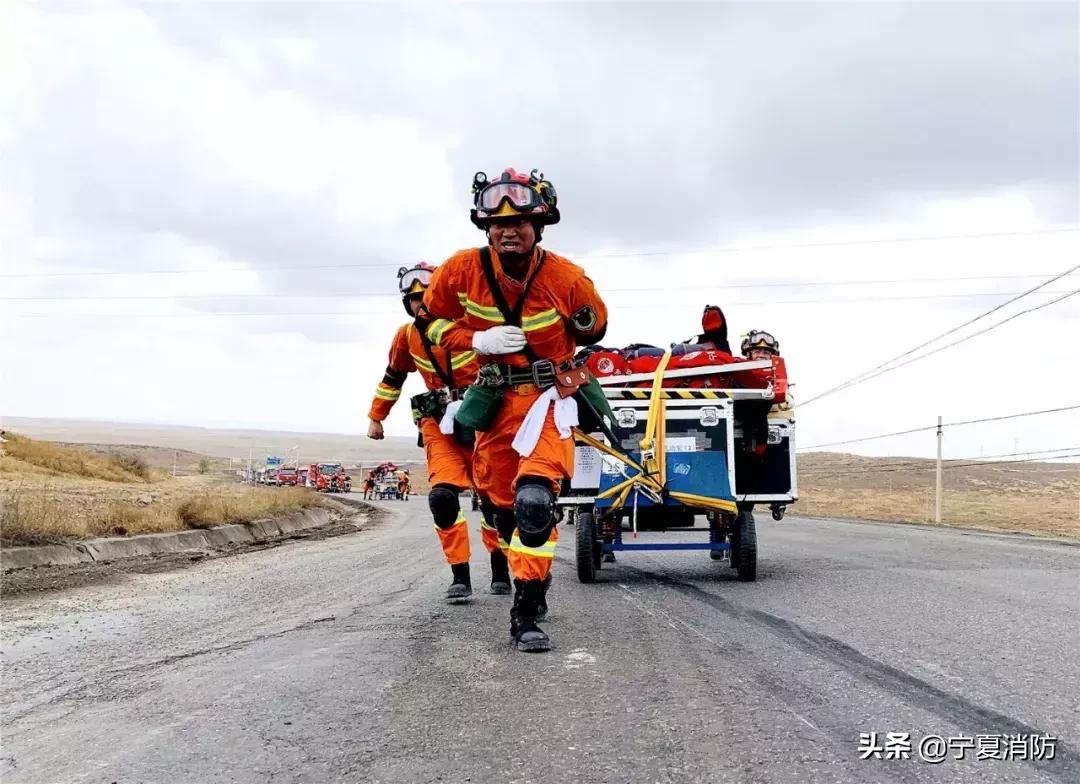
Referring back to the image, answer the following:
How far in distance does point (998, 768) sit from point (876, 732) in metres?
0.39

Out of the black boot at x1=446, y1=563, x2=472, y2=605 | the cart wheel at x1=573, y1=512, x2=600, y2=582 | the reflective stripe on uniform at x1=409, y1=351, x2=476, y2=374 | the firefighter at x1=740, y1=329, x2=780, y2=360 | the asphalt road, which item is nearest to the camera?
the asphalt road

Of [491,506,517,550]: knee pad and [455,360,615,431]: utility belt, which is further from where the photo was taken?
[491,506,517,550]: knee pad

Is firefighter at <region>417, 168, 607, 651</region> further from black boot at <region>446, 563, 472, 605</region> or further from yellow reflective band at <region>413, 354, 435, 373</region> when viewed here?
yellow reflective band at <region>413, 354, 435, 373</region>

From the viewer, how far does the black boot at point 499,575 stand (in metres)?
6.90

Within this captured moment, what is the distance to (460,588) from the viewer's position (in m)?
6.40

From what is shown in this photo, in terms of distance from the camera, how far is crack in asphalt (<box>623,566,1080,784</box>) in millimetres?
2850

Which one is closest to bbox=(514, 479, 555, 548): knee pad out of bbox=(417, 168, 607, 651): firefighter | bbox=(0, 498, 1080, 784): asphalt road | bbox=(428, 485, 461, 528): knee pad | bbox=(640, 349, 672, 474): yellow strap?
bbox=(417, 168, 607, 651): firefighter

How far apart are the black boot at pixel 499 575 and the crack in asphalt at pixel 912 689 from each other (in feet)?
5.85

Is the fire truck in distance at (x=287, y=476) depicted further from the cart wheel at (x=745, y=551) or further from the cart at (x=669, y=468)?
the cart wheel at (x=745, y=551)

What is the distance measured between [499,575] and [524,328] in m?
2.51

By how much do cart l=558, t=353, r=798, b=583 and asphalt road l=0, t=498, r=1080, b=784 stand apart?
776 millimetres

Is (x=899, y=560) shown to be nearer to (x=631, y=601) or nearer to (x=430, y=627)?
(x=631, y=601)

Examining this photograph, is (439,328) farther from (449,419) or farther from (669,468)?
(669,468)

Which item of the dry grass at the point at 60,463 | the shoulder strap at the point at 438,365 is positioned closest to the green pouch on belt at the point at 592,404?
the shoulder strap at the point at 438,365
